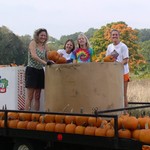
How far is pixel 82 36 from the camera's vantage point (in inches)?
262

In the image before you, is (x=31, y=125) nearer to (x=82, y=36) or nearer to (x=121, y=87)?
(x=121, y=87)

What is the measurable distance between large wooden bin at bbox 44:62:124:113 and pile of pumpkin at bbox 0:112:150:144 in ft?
0.66

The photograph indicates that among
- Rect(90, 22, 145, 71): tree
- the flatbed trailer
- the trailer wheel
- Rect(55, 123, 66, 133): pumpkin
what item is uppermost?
Rect(90, 22, 145, 71): tree

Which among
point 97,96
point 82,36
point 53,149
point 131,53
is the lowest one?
point 53,149

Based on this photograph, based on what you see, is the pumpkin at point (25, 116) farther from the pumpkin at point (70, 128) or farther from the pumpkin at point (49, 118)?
the pumpkin at point (70, 128)

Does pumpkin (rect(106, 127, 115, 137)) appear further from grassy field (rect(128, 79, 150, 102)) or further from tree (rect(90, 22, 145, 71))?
tree (rect(90, 22, 145, 71))

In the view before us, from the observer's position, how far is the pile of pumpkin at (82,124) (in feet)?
15.3

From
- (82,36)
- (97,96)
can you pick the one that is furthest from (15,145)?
(82,36)

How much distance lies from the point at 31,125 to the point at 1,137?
90 centimetres

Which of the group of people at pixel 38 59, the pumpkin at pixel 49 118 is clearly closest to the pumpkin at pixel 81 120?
the pumpkin at pixel 49 118

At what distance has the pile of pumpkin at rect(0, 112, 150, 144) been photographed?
15.3ft

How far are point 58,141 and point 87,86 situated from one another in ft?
2.55

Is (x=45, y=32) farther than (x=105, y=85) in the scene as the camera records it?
Yes

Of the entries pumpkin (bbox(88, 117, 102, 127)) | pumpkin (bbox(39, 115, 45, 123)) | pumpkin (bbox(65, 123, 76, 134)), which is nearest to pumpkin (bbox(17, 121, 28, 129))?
pumpkin (bbox(39, 115, 45, 123))
